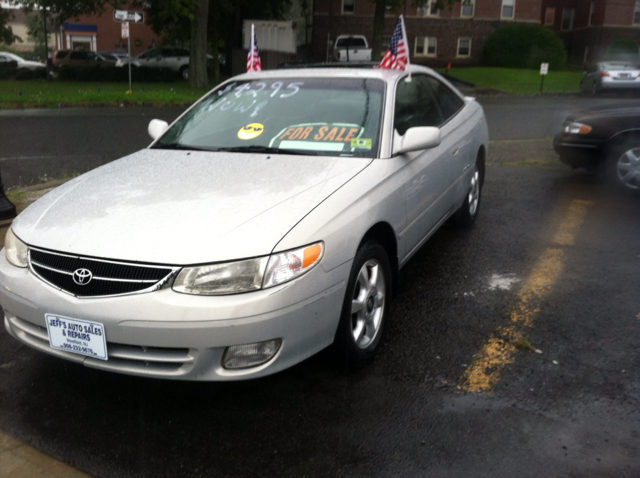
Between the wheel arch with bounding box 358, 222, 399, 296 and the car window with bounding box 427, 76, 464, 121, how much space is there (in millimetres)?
1799

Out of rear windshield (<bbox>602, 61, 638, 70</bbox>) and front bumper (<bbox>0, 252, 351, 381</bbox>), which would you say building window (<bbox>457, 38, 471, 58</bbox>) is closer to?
rear windshield (<bbox>602, 61, 638, 70</bbox>)

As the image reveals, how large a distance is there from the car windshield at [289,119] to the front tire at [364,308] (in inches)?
27.4

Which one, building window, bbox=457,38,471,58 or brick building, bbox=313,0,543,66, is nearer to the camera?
brick building, bbox=313,0,543,66

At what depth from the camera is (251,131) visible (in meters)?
4.24

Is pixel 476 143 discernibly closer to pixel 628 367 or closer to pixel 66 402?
pixel 628 367

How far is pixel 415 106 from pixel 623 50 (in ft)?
137

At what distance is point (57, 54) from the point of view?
116 feet

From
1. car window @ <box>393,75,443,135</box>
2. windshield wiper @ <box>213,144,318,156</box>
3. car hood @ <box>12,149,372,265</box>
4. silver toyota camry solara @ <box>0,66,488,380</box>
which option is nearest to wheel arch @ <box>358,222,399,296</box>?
silver toyota camry solara @ <box>0,66,488,380</box>

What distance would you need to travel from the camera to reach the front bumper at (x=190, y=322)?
273 cm

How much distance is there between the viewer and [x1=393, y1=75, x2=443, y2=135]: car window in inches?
170

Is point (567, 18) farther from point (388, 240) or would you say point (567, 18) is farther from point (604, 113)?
point (388, 240)

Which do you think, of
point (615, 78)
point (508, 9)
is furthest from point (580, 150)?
point (508, 9)

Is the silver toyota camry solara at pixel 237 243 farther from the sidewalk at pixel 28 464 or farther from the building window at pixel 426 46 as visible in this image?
the building window at pixel 426 46

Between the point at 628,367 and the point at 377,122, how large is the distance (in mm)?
1959
